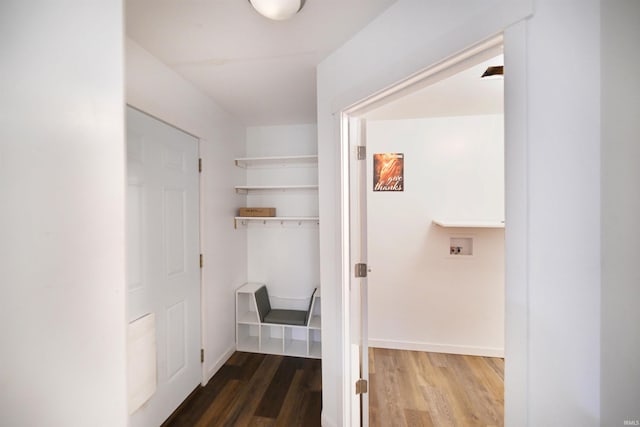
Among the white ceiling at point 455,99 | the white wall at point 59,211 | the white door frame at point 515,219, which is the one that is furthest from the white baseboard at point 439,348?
the white wall at point 59,211

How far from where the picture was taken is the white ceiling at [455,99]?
1700 millimetres

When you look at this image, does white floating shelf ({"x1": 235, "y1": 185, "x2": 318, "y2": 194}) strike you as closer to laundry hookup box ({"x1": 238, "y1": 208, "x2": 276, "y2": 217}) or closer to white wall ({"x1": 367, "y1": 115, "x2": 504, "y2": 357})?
laundry hookup box ({"x1": 238, "y1": 208, "x2": 276, "y2": 217})

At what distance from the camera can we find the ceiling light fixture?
1.00m

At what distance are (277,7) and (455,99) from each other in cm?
168

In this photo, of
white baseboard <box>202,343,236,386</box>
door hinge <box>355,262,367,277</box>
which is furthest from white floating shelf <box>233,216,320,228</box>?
white baseboard <box>202,343,236,386</box>

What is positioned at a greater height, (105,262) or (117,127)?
(117,127)

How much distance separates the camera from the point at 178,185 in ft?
5.76

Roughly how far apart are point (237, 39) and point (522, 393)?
199 centimetres

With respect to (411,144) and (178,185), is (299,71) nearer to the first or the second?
(178,185)

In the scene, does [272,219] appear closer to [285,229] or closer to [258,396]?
[285,229]

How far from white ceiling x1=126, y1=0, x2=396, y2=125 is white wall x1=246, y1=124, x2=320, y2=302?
0.75 meters

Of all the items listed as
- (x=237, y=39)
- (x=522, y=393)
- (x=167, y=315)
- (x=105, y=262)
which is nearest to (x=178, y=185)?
(x=167, y=315)

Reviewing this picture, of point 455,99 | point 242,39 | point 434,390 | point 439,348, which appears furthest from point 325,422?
point 455,99

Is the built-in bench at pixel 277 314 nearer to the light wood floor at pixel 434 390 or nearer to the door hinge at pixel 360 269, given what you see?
the light wood floor at pixel 434 390
